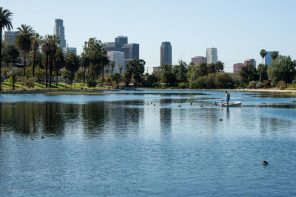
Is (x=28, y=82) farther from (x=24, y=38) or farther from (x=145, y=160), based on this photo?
(x=145, y=160)

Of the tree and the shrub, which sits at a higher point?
the tree

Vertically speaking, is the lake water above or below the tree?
below

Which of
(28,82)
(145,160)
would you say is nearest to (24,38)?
(28,82)

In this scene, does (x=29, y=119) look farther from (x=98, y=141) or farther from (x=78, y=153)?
(x=78, y=153)

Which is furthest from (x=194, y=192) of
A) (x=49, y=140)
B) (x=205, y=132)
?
(x=205, y=132)

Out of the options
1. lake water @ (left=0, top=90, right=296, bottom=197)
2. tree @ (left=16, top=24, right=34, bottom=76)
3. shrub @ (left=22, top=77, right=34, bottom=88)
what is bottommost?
A: lake water @ (left=0, top=90, right=296, bottom=197)

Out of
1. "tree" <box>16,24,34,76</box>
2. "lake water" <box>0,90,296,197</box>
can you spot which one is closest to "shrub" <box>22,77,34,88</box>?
"tree" <box>16,24,34,76</box>

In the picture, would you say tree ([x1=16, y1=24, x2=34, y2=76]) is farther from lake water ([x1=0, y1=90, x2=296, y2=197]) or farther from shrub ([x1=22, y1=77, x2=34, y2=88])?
lake water ([x1=0, y1=90, x2=296, y2=197])

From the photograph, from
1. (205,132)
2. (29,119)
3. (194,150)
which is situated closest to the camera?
(194,150)

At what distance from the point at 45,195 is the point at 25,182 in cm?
310

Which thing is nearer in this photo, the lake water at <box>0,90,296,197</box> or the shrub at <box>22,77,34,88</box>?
the lake water at <box>0,90,296,197</box>

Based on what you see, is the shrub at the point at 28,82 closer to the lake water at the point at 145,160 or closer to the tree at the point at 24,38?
the tree at the point at 24,38

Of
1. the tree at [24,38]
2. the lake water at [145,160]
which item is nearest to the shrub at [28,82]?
the tree at [24,38]

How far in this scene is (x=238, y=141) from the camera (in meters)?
44.8
